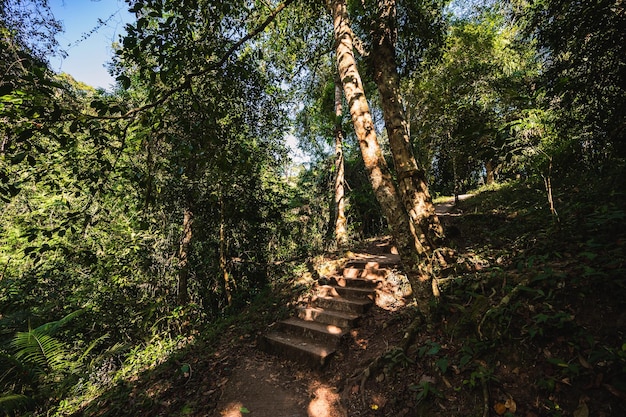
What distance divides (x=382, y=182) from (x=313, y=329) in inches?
109

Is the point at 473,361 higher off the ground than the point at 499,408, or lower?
higher

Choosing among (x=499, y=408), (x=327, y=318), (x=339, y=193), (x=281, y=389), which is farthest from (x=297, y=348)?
(x=339, y=193)

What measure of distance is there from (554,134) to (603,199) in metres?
1.14

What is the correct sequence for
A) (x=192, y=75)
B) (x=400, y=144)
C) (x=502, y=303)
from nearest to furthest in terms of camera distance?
(x=502, y=303), (x=192, y=75), (x=400, y=144)

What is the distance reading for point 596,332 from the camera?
84.9 inches

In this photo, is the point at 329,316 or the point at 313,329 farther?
the point at 329,316

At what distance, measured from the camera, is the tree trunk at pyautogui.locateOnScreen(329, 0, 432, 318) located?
3471 millimetres

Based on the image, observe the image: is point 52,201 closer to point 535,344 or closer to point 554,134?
point 535,344

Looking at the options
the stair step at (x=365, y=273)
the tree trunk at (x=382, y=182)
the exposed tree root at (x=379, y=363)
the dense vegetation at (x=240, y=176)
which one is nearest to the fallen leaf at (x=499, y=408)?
the dense vegetation at (x=240, y=176)

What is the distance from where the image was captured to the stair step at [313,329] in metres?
4.27

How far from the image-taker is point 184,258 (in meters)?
6.73

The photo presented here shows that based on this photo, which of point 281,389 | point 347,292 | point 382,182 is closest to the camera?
point 382,182

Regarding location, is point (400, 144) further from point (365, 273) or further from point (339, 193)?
point (339, 193)

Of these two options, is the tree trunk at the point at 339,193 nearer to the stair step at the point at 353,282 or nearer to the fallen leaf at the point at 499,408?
the stair step at the point at 353,282
